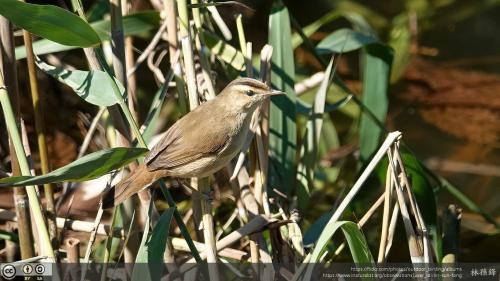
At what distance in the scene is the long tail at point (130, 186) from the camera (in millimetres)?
2275

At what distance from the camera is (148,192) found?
241cm

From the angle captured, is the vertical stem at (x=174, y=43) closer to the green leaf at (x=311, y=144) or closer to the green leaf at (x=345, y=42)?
the green leaf at (x=311, y=144)

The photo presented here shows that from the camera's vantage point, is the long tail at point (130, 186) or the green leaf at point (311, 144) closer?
the long tail at point (130, 186)

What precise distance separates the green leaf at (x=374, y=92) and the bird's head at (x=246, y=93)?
29.0 inches

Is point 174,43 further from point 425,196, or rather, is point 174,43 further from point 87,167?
point 425,196

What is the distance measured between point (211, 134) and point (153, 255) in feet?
2.05

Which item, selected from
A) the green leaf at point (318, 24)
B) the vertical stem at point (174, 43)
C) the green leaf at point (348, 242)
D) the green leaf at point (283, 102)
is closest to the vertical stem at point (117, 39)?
the vertical stem at point (174, 43)

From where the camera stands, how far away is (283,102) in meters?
2.84

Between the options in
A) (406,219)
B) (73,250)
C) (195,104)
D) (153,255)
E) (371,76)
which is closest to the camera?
(153,255)

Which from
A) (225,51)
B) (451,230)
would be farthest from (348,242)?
(225,51)

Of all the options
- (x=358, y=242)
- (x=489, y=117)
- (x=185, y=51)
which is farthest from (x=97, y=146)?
(x=489, y=117)

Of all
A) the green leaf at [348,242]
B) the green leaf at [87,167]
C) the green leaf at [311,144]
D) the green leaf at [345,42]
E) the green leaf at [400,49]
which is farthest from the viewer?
the green leaf at [400,49]

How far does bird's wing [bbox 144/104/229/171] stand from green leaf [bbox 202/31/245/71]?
0.31m

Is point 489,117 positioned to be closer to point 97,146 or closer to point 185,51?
point 97,146
